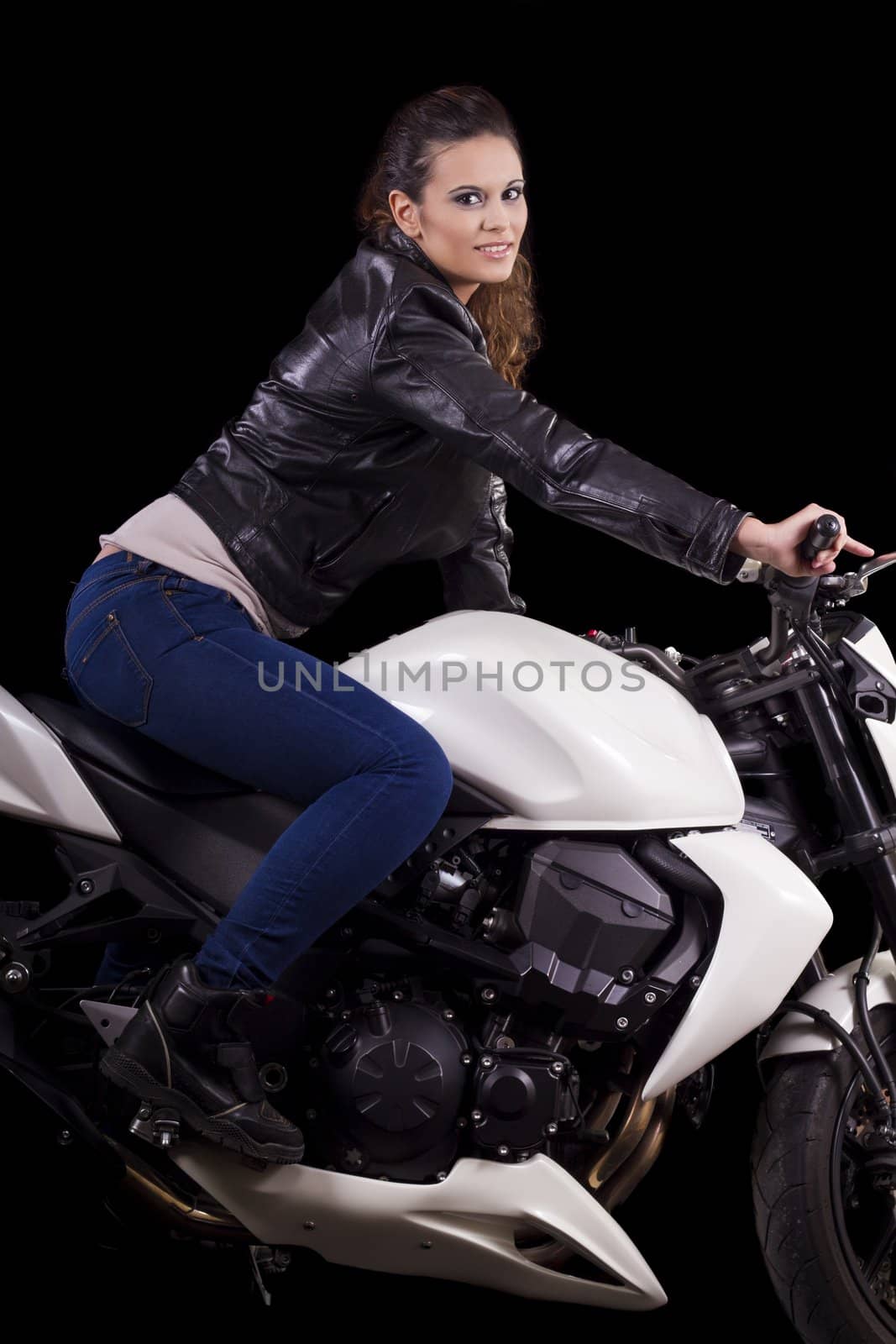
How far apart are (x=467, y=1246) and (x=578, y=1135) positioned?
0.94 feet

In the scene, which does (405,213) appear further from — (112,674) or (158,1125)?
(158,1125)

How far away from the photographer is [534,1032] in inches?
112

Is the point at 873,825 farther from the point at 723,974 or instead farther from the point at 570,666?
the point at 570,666

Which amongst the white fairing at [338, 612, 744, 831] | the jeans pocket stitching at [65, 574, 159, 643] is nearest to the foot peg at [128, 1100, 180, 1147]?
the white fairing at [338, 612, 744, 831]

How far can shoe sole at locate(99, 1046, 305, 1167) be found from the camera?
2631mm

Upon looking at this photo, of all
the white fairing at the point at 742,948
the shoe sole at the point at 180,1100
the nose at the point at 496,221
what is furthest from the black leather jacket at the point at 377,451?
the shoe sole at the point at 180,1100

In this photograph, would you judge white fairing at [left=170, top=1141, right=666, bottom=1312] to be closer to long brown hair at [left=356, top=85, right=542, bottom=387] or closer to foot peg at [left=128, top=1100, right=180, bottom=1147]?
foot peg at [left=128, top=1100, right=180, bottom=1147]

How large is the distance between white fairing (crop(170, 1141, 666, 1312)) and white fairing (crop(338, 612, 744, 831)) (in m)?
0.66

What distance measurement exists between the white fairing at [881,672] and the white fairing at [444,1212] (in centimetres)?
97

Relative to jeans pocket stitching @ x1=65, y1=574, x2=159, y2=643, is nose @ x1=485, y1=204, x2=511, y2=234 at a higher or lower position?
higher

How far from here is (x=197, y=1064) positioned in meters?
2.65

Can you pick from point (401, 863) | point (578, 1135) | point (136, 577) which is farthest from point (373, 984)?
point (136, 577)

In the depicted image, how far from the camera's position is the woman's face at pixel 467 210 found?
115 inches

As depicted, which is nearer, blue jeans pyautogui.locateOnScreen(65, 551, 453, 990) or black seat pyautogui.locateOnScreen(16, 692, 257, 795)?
blue jeans pyautogui.locateOnScreen(65, 551, 453, 990)
